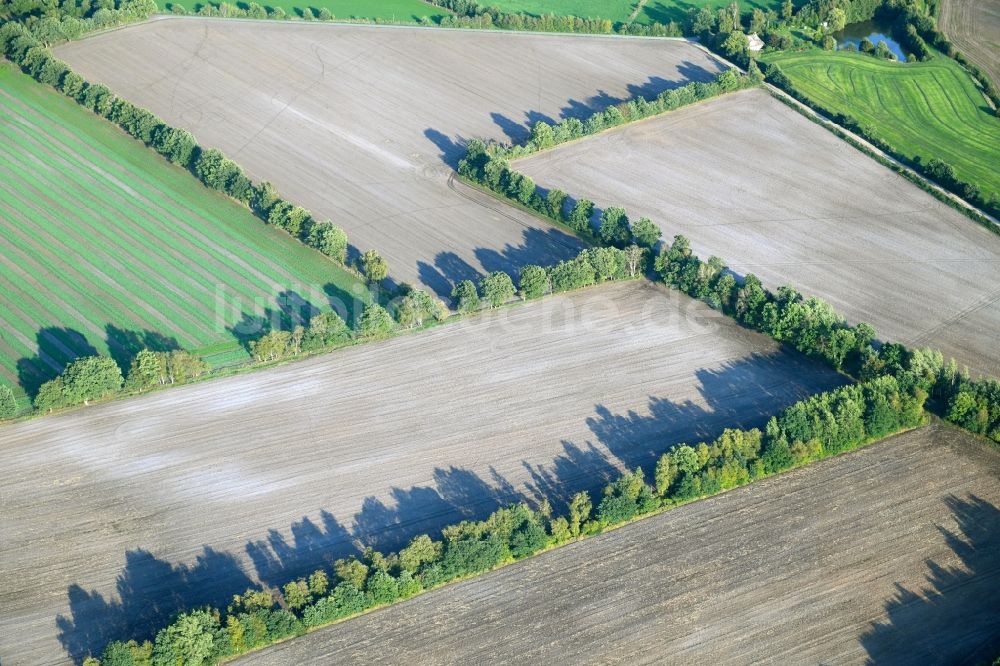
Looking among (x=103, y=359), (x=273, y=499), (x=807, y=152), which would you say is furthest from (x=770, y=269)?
(x=103, y=359)

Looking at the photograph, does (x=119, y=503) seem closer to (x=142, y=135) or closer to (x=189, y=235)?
(x=189, y=235)

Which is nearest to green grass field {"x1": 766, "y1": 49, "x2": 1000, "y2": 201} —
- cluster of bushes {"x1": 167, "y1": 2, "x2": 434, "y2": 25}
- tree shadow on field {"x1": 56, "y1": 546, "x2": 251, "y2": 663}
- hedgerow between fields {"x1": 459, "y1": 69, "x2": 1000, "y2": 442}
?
hedgerow between fields {"x1": 459, "y1": 69, "x2": 1000, "y2": 442}

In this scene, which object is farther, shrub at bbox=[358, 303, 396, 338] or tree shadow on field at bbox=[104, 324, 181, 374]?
shrub at bbox=[358, 303, 396, 338]

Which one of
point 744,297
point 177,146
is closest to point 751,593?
point 744,297

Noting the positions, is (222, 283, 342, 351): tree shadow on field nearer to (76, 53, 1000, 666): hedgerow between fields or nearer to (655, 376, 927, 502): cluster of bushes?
(76, 53, 1000, 666): hedgerow between fields

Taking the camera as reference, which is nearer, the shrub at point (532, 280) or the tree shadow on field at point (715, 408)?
the tree shadow on field at point (715, 408)

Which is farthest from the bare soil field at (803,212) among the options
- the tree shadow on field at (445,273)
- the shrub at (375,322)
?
the shrub at (375,322)

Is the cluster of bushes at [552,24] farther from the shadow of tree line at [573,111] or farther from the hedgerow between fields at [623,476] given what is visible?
the hedgerow between fields at [623,476]
